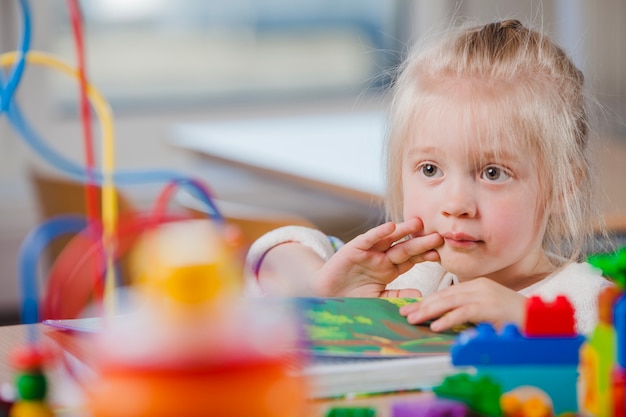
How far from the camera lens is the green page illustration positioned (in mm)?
694

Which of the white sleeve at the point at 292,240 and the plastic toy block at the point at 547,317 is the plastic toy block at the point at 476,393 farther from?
the white sleeve at the point at 292,240

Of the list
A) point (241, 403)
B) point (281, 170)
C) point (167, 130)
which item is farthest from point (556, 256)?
point (167, 130)

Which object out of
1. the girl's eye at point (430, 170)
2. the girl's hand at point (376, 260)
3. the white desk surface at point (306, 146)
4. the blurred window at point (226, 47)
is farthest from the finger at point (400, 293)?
the blurred window at point (226, 47)

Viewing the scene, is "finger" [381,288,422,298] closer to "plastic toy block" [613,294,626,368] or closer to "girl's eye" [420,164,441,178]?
"girl's eye" [420,164,441,178]

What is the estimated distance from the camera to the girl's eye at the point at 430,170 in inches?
37.5

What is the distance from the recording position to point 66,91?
11.1 ft

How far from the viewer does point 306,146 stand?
2.67 metres

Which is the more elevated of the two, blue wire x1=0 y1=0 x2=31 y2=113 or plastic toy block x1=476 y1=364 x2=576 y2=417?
blue wire x1=0 y1=0 x2=31 y2=113

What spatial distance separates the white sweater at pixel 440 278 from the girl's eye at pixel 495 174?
0.36 feet

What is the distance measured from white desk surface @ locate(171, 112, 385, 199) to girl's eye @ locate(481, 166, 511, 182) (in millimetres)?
858

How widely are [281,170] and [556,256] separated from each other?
131cm

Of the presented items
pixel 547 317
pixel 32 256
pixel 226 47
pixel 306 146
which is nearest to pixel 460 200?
pixel 547 317

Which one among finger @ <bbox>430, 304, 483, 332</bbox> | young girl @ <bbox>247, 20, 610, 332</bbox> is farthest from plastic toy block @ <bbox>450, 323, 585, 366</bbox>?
young girl @ <bbox>247, 20, 610, 332</bbox>

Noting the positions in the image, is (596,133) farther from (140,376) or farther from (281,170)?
(281,170)
